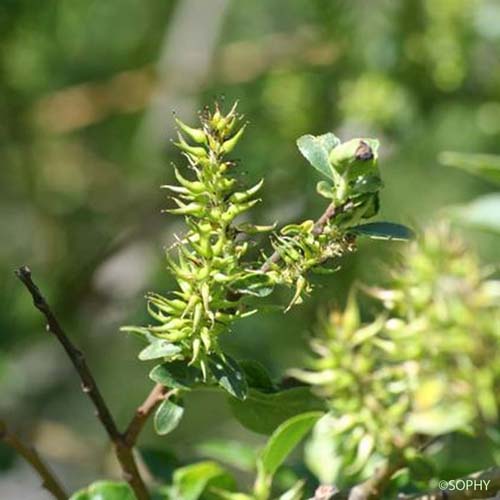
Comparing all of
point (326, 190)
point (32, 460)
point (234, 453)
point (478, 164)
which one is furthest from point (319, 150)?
point (234, 453)

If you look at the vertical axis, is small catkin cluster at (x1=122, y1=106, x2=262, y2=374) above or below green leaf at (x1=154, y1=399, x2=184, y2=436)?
above

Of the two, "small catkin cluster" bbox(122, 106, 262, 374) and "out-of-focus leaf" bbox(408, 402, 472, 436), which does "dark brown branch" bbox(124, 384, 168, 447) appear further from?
"out-of-focus leaf" bbox(408, 402, 472, 436)

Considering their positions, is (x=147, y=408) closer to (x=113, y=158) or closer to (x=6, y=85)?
(x=6, y=85)

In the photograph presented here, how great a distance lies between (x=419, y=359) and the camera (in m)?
0.92

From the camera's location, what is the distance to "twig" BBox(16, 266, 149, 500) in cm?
94

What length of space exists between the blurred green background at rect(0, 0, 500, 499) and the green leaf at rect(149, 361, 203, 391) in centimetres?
75

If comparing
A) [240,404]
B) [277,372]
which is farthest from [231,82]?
[240,404]

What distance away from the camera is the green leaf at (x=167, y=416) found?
97 cm

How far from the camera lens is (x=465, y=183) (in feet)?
8.50

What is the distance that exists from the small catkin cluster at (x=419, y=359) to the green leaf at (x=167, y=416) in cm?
10

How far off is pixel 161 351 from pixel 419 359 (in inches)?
7.5

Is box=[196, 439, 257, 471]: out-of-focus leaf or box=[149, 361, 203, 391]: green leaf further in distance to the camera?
box=[196, 439, 257, 471]: out-of-focus leaf

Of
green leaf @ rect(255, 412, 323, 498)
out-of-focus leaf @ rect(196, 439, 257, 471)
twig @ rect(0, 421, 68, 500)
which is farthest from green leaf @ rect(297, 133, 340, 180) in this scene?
out-of-focus leaf @ rect(196, 439, 257, 471)

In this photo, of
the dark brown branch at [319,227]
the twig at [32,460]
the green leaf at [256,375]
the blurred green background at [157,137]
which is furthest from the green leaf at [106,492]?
the blurred green background at [157,137]
